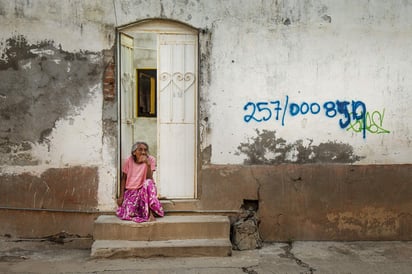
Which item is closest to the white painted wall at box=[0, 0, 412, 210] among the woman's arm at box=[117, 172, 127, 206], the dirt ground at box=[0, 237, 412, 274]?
the woman's arm at box=[117, 172, 127, 206]

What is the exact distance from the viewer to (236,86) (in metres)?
6.79

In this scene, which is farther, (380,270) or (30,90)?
(30,90)

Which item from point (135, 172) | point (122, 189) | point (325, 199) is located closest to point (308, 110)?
point (325, 199)

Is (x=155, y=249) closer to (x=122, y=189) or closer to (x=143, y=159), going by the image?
(x=122, y=189)

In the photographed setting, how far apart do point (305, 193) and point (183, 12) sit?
2916 millimetres

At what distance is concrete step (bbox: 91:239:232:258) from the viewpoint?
20.1 feet

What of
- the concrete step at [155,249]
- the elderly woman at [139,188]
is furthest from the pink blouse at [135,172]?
the concrete step at [155,249]

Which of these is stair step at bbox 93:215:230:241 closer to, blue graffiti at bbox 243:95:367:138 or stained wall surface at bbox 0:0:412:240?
stained wall surface at bbox 0:0:412:240

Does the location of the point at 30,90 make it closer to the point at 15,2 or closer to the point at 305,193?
the point at 15,2

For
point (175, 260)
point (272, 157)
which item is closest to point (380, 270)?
point (272, 157)

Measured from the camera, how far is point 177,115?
22.7 ft

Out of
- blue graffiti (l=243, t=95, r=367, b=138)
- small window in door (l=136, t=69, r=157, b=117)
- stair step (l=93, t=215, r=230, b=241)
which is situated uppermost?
small window in door (l=136, t=69, r=157, b=117)

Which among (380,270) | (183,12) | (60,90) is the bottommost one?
(380,270)

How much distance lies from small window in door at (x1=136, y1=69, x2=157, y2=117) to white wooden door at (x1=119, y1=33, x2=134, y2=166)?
54.6 inches
